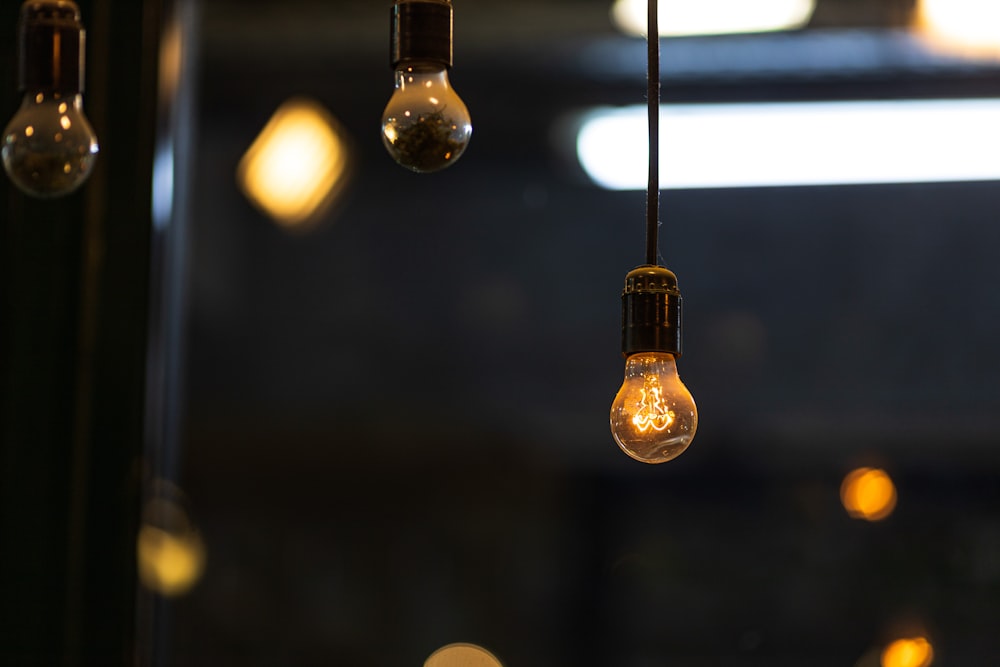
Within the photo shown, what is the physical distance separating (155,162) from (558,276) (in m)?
0.69

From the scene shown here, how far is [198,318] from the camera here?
2174 mm

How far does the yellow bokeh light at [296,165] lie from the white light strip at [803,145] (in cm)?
47

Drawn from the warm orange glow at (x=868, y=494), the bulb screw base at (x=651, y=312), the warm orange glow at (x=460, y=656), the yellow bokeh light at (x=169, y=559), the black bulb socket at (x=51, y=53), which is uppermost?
the black bulb socket at (x=51, y=53)

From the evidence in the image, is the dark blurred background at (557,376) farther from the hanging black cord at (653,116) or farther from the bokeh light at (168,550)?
the hanging black cord at (653,116)

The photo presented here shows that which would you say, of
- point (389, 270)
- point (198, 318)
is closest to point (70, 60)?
point (389, 270)

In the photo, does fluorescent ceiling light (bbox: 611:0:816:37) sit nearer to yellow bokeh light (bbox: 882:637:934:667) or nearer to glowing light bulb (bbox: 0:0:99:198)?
yellow bokeh light (bbox: 882:637:934:667)

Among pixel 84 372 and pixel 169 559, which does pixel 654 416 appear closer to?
pixel 84 372

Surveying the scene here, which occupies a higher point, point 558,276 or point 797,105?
point 797,105

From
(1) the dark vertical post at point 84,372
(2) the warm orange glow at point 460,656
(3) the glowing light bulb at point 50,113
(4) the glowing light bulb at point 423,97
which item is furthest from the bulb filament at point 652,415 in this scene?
(2) the warm orange glow at point 460,656

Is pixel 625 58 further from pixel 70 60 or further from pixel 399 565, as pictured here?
pixel 70 60

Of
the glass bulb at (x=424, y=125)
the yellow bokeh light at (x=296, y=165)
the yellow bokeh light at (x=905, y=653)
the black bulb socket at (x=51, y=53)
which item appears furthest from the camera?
the yellow bokeh light at (x=296, y=165)

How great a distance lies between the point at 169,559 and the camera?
6.39ft

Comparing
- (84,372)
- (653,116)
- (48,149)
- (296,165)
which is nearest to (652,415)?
(653,116)

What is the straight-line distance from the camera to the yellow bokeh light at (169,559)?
163cm
